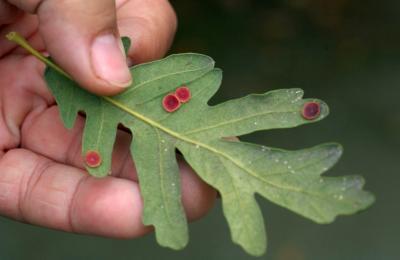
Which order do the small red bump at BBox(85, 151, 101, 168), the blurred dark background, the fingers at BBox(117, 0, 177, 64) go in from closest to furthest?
the small red bump at BBox(85, 151, 101, 168) → the fingers at BBox(117, 0, 177, 64) → the blurred dark background

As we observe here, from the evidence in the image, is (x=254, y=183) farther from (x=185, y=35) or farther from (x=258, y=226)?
(x=185, y=35)

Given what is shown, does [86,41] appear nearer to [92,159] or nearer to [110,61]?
[110,61]

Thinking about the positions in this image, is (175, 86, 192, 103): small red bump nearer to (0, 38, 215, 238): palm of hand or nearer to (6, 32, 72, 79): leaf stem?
(0, 38, 215, 238): palm of hand

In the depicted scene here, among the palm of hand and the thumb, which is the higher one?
the thumb

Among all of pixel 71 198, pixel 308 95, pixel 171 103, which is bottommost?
pixel 308 95

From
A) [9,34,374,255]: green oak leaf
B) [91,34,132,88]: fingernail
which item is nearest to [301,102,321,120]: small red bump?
[9,34,374,255]: green oak leaf

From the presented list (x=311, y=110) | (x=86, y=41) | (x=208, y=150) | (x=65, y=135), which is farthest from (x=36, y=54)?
(x=311, y=110)

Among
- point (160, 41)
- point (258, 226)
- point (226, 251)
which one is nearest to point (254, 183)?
point (258, 226)
